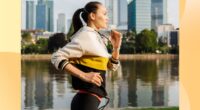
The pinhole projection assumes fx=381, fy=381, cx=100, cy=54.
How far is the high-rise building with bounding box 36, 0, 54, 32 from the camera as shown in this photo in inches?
112

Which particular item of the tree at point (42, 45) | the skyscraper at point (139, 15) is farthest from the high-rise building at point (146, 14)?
the tree at point (42, 45)

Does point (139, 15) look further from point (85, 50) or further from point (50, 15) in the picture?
point (85, 50)

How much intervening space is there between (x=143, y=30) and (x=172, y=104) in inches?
24.6

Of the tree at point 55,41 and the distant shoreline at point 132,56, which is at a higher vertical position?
the tree at point 55,41

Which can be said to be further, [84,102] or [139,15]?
[139,15]

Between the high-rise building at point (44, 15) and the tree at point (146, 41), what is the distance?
27.9 inches

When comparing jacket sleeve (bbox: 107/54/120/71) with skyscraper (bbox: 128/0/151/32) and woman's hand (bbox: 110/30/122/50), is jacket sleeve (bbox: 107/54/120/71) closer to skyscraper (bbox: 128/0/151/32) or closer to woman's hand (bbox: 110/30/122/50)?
woman's hand (bbox: 110/30/122/50)

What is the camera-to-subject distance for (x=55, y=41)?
8.47ft

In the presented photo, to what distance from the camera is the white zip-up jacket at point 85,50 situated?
187cm

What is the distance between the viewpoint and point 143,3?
3002mm

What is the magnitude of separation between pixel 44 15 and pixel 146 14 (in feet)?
2.61

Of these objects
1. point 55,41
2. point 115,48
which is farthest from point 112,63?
point 55,41

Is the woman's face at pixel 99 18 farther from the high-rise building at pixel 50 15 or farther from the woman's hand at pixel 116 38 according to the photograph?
the high-rise building at pixel 50 15
